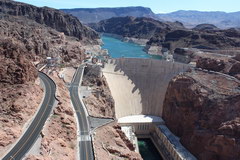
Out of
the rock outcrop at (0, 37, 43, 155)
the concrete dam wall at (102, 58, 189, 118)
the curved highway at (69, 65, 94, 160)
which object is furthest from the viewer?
the concrete dam wall at (102, 58, 189, 118)

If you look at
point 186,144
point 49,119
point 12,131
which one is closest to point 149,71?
point 186,144

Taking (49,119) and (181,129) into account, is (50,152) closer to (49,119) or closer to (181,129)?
(49,119)

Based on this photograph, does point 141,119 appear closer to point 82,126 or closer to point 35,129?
point 82,126

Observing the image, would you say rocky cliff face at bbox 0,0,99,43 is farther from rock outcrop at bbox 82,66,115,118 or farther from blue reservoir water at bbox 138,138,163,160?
blue reservoir water at bbox 138,138,163,160

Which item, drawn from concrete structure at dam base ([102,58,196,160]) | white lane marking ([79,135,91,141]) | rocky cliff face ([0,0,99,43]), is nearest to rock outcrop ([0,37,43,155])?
white lane marking ([79,135,91,141])

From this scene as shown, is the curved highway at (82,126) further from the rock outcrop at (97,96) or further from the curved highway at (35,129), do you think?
the curved highway at (35,129)

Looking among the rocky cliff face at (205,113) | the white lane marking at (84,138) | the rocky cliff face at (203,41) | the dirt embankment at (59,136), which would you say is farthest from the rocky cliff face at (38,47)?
the rocky cliff face at (203,41)
